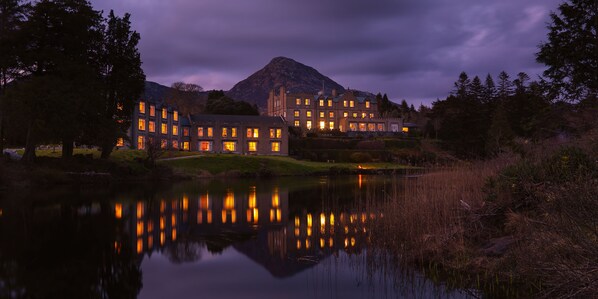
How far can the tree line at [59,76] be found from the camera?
3706cm

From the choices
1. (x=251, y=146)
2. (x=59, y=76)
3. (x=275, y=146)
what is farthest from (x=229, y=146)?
(x=59, y=76)

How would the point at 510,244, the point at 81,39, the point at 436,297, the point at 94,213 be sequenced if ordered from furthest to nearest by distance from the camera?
the point at 81,39
the point at 94,213
the point at 510,244
the point at 436,297

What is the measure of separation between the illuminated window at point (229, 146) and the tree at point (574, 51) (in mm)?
61016

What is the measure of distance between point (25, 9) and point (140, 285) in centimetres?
4028

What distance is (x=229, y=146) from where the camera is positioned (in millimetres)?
86250

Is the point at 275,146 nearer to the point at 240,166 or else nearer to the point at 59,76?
the point at 240,166

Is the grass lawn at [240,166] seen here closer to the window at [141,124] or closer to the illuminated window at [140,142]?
the illuminated window at [140,142]

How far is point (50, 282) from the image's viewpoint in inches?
399

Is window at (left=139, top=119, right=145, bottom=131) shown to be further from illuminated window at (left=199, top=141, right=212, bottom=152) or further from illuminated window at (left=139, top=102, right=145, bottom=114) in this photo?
illuminated window at (left=199, top=141, right=212, bottom=152)

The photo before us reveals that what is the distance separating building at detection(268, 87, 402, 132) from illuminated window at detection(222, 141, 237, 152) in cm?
2217

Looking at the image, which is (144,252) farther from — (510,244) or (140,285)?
(510,244)

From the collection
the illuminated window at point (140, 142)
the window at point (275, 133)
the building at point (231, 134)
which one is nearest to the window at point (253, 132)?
the building at point (231, 134)

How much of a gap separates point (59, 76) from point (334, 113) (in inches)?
2953

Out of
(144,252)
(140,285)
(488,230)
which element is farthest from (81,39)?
(488,230)
